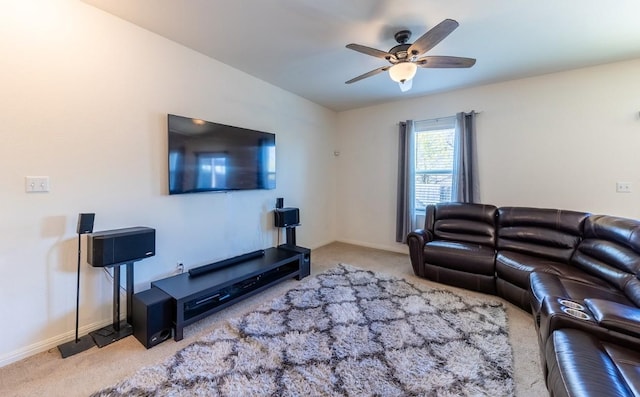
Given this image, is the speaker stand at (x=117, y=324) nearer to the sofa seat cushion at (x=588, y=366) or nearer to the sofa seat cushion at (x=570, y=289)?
the sofa seat cushion at (x=588, y=366)

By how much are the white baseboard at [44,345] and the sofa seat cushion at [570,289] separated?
338 cm

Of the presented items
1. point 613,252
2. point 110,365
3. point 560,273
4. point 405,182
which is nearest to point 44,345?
point 110,365

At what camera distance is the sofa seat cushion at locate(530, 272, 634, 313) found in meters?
1.87

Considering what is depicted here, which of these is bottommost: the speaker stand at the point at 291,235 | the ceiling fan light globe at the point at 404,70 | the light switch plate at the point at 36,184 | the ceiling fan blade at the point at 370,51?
the speaker stand at the point at 291,235

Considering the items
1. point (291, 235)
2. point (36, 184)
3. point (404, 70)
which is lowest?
point (291, 235)

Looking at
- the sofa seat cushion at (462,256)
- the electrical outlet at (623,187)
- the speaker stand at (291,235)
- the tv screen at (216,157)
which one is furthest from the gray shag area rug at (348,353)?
the electrical outlet at (623,187)

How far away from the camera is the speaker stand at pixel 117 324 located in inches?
79.4

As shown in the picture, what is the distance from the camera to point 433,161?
414cm

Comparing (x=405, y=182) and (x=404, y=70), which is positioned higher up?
(x=404, y=70)

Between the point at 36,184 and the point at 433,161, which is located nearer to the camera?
the point at 36,184

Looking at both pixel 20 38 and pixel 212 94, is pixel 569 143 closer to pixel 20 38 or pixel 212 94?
pixel 212 94

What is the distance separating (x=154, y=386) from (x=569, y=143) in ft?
15.5

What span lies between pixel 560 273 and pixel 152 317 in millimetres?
3426

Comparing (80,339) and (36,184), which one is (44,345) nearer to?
(80,339)
